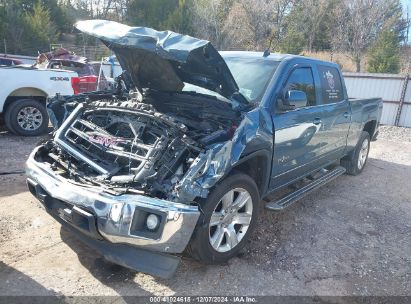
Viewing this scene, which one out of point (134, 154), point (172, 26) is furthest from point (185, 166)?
point (172, 26)

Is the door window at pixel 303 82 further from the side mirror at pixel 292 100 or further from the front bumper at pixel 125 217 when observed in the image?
the front bumper at pixel 125 217

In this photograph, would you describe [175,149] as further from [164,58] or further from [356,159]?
[356,159]

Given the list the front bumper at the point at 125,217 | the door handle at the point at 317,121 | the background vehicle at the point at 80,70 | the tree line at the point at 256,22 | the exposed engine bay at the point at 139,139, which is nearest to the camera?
the front bumper at the point at 125,217

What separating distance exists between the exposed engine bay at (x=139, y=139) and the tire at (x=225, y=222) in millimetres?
356

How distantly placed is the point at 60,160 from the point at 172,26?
2971 centimetres

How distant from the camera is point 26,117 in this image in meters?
7.78

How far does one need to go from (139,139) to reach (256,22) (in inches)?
1123

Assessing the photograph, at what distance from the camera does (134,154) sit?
3246 millimetres

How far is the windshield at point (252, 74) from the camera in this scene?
394 centimetres

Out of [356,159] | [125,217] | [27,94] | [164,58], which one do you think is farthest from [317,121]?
[27,94]

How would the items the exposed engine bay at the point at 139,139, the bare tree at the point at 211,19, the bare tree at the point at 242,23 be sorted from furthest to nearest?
the bare tree at the point at 211,19, the bare tree at the point at 242,23, the exposed engine bay at the point at 139,139

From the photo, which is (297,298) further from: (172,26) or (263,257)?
(172,26)

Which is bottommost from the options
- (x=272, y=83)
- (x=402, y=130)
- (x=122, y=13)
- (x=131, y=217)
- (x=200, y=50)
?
(x=402, y=130)

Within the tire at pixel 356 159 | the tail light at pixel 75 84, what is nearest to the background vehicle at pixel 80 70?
the tail light at pixel 75 84
